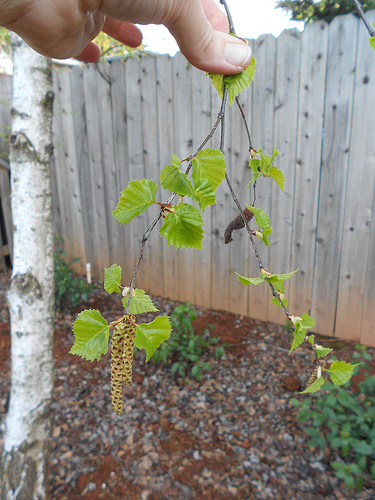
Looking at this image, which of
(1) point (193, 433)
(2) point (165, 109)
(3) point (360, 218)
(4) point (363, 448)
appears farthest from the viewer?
(2) point (165, 109)

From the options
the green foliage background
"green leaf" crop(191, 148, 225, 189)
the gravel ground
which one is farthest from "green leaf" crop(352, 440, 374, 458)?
the green foliage background

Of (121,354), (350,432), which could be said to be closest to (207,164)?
(121,354)

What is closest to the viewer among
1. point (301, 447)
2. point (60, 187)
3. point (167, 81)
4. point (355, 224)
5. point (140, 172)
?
point (301, 447)

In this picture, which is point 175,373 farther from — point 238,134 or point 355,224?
point 238,134

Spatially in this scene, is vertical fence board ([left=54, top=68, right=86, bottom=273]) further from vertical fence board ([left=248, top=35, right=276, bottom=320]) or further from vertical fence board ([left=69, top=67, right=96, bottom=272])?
vertical fence board ([left=248, top=35, right=276, bottom=320])

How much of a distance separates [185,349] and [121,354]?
90.1 inches

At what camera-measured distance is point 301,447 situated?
2135 mm

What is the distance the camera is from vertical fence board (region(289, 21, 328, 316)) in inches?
104

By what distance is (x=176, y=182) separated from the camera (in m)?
0.49

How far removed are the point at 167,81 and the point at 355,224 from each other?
1.99m

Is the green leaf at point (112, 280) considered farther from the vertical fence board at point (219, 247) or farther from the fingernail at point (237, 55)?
the vertical fence board at point (219, 247)

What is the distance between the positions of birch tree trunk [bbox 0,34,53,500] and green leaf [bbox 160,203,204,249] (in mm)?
1621

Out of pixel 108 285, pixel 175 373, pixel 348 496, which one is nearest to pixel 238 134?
pixel 175 373

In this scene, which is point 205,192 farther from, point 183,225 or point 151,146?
point 151,146
